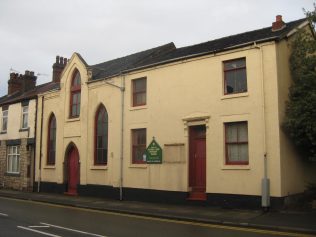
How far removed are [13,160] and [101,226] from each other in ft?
66.3

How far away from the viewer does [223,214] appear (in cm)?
1580

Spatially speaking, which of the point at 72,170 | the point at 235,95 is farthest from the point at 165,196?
the point at 72,170

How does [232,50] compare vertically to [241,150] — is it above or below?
above

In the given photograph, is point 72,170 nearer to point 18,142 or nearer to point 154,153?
point 18,142

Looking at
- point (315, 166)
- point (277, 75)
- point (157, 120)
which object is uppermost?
point (277, 75)

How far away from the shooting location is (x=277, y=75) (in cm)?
1666

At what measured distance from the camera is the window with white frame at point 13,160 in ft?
101

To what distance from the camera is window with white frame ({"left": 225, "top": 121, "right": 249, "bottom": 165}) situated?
17.4 metres

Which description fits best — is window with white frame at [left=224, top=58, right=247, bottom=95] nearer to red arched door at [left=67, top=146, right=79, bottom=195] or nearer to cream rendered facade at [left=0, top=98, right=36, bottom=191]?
red arched door at [left=67, top=146, right=79, bottom=195]

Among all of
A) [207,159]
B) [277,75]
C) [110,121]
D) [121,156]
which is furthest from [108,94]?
[277,75]

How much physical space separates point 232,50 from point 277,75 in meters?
2.27

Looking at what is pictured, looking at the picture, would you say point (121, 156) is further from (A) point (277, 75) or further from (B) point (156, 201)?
(A) point (277, 75)

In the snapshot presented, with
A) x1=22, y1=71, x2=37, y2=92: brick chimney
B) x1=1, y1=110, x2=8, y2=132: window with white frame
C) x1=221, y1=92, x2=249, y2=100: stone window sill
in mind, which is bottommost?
x1=221, y1=92, x2=249, y2=100: stone window sill

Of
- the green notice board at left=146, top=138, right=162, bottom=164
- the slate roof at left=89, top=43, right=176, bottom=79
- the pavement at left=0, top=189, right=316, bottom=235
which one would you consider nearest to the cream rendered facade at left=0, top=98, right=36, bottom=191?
the slate roof at left=89, top=43, right=176, bottom=79
